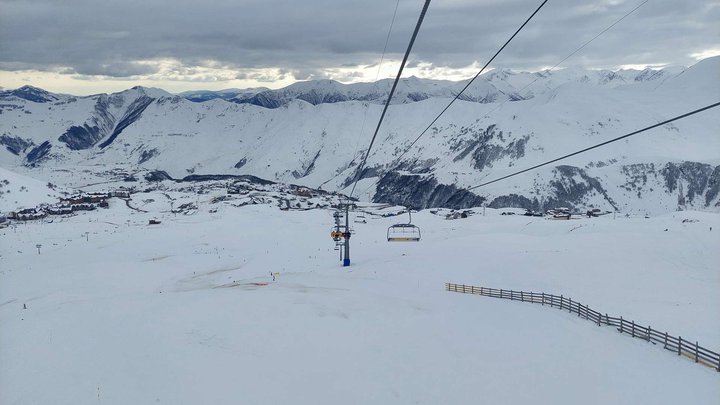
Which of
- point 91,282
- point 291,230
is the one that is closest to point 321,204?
point 291,230

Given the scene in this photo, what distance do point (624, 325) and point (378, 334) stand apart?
540 inches

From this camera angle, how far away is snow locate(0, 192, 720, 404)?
17.1 metres

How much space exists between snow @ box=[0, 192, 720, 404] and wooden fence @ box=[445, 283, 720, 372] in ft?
1.90

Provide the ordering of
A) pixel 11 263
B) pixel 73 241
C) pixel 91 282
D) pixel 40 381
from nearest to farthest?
pixel 40 381 → pixel 91 282 → pixel 11 263 → pixel 73 241

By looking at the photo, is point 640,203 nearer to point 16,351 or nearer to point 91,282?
point 91,282

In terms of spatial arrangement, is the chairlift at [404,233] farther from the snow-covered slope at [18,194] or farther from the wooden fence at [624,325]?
the snow-covered slope at [18,194]

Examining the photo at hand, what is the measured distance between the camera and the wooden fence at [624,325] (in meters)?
22.0

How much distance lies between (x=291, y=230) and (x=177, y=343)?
77464 millimetres

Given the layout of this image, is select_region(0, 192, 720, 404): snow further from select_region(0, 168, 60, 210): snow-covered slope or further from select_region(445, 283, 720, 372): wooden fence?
select_region(0, 168, 60, 210): snow-covered slope

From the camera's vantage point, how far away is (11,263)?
70.2 m

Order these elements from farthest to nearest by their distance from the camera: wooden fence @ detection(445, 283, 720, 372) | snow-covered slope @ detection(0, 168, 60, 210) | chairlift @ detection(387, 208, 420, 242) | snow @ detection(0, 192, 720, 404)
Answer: snow-covered slope @ detection(0, 168, 60, 210)
chairlift @ detection(387, 208, 420, 242)
wooden fence @ detection(445, 283, 720, 372)
snow @ detection(0, 192, 720, 404)

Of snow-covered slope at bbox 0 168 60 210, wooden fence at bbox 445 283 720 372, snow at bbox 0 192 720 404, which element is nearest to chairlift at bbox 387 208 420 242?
snow at bbox 0 192 720 404

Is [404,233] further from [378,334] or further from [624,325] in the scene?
[378,334]

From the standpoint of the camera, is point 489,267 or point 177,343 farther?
point 489,267
